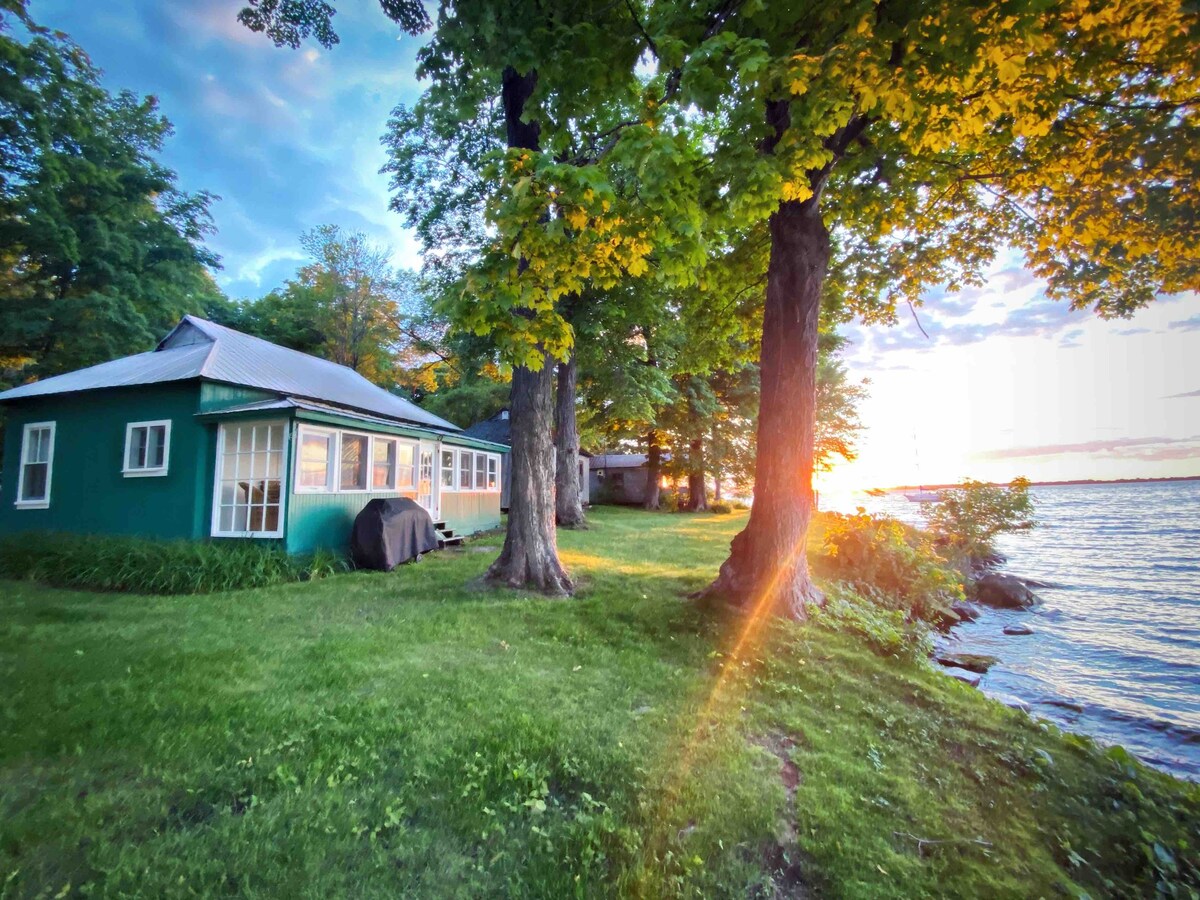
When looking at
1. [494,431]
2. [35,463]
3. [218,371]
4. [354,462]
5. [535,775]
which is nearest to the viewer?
[535,775]

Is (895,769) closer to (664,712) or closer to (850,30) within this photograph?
(664,712)

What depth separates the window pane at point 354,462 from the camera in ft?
35.7

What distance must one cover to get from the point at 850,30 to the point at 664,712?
516cm

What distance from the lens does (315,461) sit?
10.1m

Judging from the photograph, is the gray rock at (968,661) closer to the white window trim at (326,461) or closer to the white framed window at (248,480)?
the white window trim at (326,461)

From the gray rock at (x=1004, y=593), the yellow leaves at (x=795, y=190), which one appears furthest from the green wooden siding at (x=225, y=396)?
the gray rock at (x=1004, y=593)

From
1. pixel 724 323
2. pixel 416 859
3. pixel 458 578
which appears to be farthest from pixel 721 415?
pixel 416 859

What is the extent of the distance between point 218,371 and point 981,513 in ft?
64.4

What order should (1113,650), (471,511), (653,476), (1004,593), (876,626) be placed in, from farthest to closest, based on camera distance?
(653,476), (471,511), (1004,593), (1113,650), (876,626)

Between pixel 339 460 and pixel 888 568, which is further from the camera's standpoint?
pixel 339 460

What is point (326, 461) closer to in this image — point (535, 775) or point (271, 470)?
point (271, 470)

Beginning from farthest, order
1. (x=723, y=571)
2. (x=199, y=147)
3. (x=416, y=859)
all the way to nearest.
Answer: (x=199, y=147) → (x=723, y=571) → (x=416, y=859)

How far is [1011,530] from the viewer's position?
1485 centimetres

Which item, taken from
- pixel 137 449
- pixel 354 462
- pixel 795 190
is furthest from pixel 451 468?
pixel 795 190
